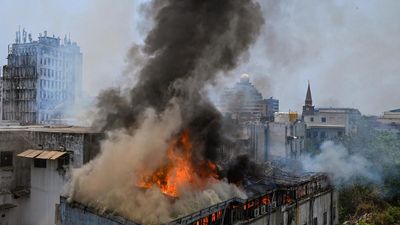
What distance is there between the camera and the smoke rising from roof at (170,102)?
58.2 ft

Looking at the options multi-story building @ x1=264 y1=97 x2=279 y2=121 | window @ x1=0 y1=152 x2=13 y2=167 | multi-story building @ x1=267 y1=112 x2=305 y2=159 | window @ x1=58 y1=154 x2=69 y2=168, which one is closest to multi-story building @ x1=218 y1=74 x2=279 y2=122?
multi-story building @ x1=264 y1=97 x2=279 y2=121

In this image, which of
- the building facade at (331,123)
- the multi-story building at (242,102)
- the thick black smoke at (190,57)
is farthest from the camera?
the building facade at (331,123)

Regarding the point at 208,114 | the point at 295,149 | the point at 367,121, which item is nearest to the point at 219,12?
the point at 208,114

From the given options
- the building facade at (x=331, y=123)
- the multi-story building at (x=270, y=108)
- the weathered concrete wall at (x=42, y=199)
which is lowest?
the weathered concrete wall at (x=42, y=199)

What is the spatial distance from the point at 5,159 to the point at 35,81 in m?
41.1

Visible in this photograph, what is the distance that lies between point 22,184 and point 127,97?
→ 8381 millimetres

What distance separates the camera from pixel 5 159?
22.3m

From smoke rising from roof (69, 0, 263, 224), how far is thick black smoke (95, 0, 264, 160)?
0.05 m

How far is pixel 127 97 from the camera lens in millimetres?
21891

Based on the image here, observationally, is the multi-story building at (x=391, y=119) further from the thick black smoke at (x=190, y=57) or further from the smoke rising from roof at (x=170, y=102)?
the smoke rising from roof at (x=170, y=102)

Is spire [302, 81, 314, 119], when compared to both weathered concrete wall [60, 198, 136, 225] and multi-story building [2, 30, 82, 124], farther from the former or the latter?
weathered concrete wall [60, 198, 136, 225]

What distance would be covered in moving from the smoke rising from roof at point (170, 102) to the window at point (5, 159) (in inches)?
214

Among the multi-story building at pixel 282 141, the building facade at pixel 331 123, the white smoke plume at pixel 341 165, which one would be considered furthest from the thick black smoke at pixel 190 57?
the building facade at pixel 331 123

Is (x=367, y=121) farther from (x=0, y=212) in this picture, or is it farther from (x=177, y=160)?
(x=0, y=212)
